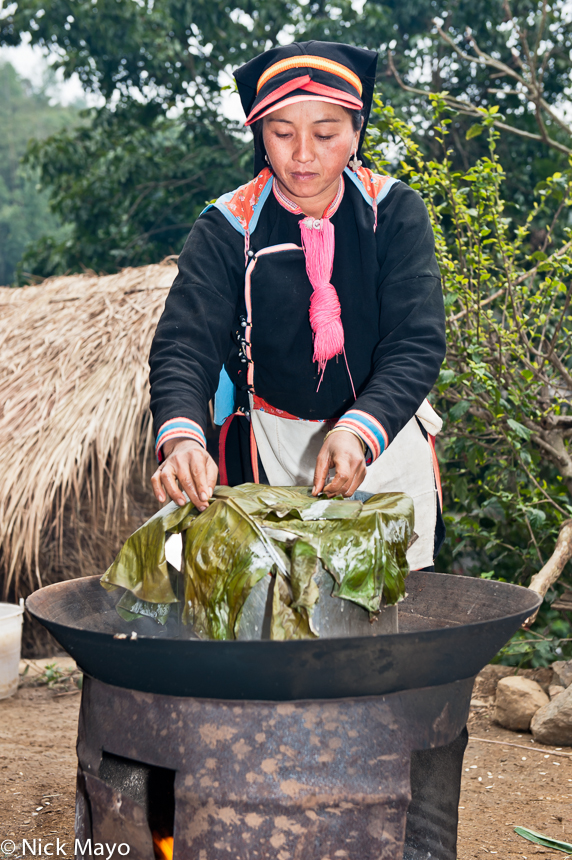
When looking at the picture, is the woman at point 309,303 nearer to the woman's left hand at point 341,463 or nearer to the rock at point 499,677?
the woman's left hand at point 341,463

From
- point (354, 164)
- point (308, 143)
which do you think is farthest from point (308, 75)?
point (354, 164)

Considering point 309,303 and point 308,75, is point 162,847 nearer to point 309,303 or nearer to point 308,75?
point 309,303

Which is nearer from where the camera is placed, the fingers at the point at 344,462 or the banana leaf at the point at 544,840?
the fingers at the point at 344,462

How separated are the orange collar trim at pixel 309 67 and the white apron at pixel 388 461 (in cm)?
85

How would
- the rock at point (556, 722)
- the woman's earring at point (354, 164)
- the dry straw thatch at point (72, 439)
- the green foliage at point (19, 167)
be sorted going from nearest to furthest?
1. the woman's earring at point (354, 164)
2. the rock at point (556, 722)
3. the dry straw thatch at point (72, 439)
4. the green foliage at point (19, 167)

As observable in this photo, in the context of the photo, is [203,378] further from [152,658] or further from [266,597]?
[152,658]

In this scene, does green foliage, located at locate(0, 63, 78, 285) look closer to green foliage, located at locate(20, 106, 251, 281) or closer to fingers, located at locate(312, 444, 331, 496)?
green foliage, located at locate(20, 106, 251, 281)

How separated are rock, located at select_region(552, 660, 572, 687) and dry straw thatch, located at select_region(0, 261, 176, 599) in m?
2.30

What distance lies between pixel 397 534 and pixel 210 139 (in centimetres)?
941

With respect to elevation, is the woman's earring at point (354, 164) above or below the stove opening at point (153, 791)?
above

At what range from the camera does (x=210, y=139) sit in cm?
994

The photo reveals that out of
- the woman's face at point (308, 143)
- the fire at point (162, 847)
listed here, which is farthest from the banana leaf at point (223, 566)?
the woman's face at point (308, 143)

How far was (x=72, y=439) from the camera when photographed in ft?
13.3

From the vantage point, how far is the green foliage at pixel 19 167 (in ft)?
98.3
